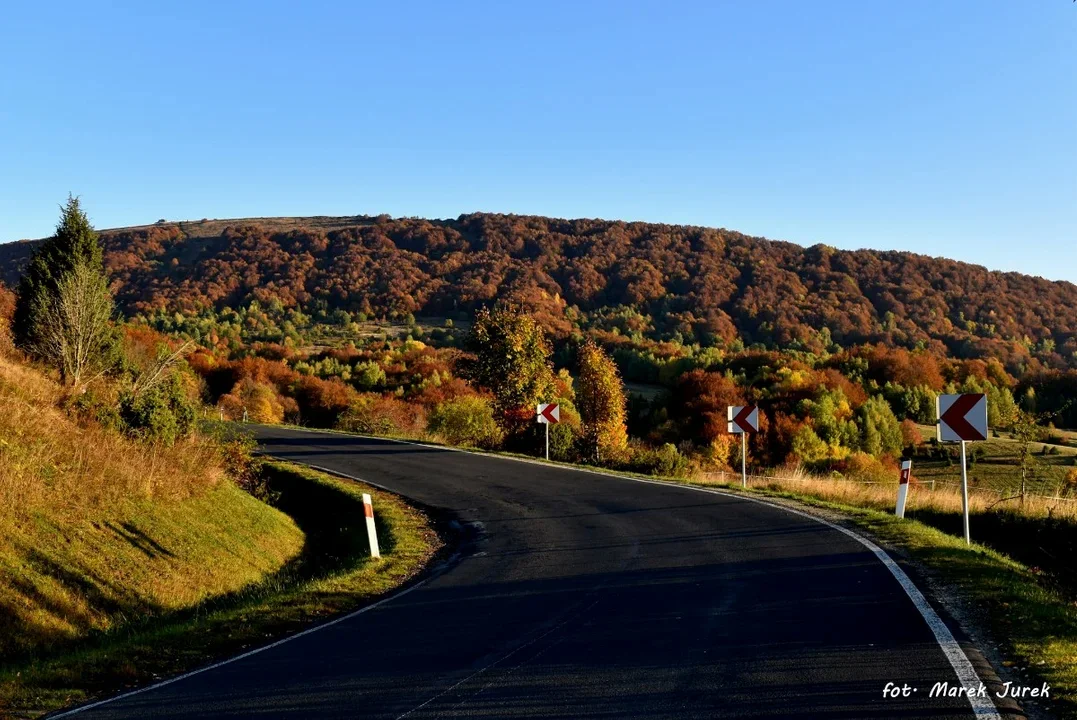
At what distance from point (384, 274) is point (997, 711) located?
373ft

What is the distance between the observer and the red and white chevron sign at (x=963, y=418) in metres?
12.1

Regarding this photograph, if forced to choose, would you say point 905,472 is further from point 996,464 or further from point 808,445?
point 808,445

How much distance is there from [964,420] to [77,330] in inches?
724

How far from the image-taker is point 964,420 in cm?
1225

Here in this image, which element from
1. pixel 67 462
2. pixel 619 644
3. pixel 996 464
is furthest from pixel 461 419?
pixel 996 464

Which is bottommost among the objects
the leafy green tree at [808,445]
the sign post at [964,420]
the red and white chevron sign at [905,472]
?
the leafy green tree at [808,445]

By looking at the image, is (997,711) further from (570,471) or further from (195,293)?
(195,293)

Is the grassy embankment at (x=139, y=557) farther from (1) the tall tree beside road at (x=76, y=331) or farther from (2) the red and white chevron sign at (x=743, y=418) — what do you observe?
(2) the red and white chevron sign at (x=743, y=418)

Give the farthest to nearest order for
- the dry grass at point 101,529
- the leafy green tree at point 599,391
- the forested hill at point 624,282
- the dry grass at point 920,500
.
Result: the forested hill at point 624,282
the leafy green tree at point 599,391
the dry grass at point 920,500
the dry grass at point 101,529

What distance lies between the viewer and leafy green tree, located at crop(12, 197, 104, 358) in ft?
70.7

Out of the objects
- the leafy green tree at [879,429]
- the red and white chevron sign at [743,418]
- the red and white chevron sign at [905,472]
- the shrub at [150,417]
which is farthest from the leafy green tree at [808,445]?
the shrub at [150,417]

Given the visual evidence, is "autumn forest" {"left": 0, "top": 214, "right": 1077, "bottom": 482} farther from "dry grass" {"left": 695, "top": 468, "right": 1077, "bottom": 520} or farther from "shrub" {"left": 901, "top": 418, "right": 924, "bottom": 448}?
"dry grass" {"left": 695, "top": 468, "right": 1077, "bottom": 520}

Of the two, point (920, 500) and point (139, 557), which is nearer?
point (139, 557)

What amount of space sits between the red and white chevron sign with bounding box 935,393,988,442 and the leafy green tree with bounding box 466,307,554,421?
19.9 meters
